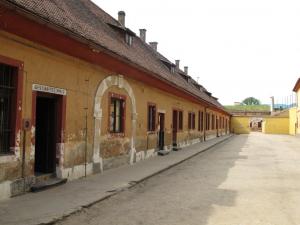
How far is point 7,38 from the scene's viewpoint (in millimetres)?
7836

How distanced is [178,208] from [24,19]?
14.1ft

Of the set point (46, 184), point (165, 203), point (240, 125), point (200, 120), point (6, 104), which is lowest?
point (165, 203)

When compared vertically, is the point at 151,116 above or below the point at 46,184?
above

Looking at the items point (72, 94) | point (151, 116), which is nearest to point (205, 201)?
point (72, 94)

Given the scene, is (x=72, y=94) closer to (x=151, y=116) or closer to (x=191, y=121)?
(x=151, y=116)

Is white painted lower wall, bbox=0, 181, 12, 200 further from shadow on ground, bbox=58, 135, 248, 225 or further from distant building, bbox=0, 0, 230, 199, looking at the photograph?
shadow on ground, bbox=58, 135, 248, 225

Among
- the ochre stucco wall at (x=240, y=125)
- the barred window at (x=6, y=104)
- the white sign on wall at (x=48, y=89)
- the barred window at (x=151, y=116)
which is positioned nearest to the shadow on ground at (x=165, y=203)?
the barred window at (x=6, y=104)

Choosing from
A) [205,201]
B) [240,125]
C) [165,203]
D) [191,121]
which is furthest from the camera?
[240,125]

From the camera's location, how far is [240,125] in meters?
64.7

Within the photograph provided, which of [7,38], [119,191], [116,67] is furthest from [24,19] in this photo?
[116,67]

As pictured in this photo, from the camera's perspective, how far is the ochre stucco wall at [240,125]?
64.5m

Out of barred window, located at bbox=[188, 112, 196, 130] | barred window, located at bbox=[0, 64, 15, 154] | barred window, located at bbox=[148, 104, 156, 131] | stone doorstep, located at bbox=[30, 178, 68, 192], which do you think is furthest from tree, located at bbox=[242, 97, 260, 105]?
barred window, located at bbox=[0, 64, 15, 154]

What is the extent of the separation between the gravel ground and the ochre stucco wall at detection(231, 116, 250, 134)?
2046 inches

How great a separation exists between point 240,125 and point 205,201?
57456 mm
